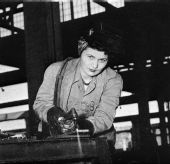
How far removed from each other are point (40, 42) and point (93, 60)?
150 centimetres

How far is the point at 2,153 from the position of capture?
1837mm

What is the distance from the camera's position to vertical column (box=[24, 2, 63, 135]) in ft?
13.0

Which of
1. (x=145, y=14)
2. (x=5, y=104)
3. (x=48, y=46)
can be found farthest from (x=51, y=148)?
(x=5, y=104)

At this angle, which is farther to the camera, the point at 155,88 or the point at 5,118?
the point at 5,118

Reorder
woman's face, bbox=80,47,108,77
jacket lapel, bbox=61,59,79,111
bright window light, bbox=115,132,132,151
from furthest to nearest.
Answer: bright window light, bbox=115,132,132,151 < jacket lapel, bbox=61,59,79,111 < woman's face, bbox=80,47,108,77

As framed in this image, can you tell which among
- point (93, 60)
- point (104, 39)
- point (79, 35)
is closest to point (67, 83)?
point (93, 60)

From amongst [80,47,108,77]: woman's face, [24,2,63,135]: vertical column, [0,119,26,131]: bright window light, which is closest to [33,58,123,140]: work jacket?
[80,47,108,77]: woman's face

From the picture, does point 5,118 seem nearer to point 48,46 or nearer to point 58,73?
point 48,46

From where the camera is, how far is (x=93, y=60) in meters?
2.61

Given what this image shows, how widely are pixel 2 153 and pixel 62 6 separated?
7405 millimetres

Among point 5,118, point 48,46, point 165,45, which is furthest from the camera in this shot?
point 5,118

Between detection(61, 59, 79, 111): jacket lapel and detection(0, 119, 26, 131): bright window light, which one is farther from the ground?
detection(61, 59, 79, 111): jacket lapel

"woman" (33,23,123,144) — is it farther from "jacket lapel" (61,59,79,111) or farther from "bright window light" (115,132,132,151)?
"bright window light" (115,132,132,151)

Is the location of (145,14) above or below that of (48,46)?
above
